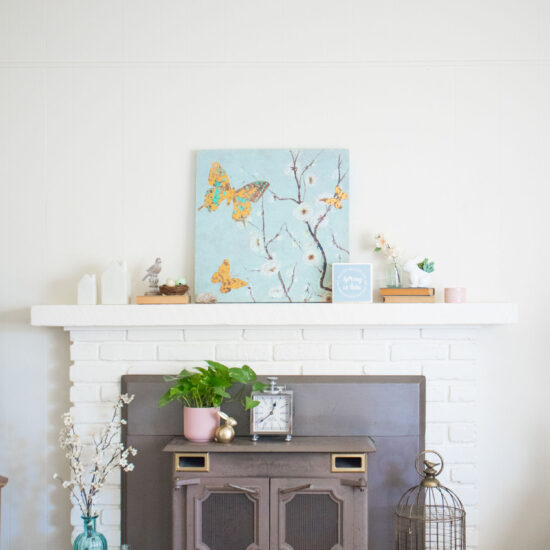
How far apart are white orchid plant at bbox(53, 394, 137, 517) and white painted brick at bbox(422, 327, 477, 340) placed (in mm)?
1300

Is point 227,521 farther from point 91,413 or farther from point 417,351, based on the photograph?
point 417,351

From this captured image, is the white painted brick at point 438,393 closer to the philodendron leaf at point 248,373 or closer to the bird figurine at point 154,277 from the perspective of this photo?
the philodendron leaf at point 248,373

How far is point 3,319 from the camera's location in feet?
Result: 9.76

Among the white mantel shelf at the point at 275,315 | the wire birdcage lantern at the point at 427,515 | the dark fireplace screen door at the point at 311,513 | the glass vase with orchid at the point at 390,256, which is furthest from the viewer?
the glass vase with orchid at the point at 390,256

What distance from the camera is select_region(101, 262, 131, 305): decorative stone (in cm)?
284

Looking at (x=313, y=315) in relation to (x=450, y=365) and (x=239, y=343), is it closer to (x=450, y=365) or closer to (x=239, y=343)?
(x=239, y=343)

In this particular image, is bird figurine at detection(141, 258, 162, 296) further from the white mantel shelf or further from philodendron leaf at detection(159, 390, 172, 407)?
philodendron leaf at detection(159, 390, 172, 407)

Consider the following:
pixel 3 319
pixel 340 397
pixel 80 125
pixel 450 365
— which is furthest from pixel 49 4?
pixel 450 365

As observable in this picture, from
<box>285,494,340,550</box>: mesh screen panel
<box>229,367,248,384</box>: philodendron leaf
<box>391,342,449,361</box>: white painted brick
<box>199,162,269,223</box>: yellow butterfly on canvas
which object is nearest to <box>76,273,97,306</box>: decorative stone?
<box>199,162,269,223</box>: yellow butterfly on canvas

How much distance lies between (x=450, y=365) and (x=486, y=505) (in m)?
0.65

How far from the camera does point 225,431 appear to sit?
104 inches

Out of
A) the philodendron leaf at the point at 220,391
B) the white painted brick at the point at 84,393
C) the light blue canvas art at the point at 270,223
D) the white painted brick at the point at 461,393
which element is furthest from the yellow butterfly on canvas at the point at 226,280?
the white painted brick at the point at 461,393

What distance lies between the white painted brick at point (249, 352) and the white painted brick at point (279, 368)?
0.10ft

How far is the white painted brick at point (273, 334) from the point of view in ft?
9.46
